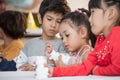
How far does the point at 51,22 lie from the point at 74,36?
24 centimetres

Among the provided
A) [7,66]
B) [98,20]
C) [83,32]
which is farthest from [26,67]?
[98,20]

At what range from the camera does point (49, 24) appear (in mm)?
1319

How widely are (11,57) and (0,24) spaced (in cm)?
38

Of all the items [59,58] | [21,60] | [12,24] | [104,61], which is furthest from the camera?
[12,24]

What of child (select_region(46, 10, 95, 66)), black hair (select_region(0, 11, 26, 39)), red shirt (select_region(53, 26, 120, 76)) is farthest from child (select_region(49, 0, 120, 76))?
black hair (select_region(0, 11, 26, 39))

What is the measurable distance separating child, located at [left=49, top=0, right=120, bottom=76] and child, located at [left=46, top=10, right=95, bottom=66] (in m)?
0.19

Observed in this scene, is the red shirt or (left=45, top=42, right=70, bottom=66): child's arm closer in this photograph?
the red shirt

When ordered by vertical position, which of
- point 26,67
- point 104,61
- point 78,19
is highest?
point 78,19

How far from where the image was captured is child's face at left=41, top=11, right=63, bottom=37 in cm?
130

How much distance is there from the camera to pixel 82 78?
2.20ft

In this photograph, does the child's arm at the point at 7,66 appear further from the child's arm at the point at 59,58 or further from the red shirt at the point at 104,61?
the red shirt at the point at 104,61

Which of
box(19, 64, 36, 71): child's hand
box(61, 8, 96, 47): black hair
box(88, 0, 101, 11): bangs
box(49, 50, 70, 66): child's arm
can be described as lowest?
box(19, 64, 36, 71): child's hand

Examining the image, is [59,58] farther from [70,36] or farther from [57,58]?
[70,36]

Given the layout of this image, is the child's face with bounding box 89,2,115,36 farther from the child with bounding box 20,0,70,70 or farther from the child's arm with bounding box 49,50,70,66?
the child with bounding box 20,0,70,70
